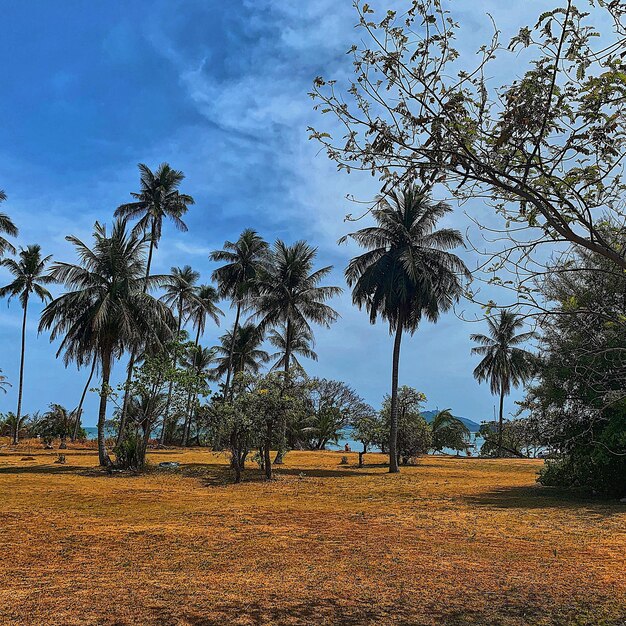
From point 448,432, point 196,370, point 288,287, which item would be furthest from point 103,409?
point 448,432

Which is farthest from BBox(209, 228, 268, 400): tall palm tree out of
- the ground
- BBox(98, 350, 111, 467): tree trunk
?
the ground

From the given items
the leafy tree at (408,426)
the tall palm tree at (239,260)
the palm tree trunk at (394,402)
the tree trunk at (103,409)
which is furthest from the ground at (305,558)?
the tall palm tree at (239,260)

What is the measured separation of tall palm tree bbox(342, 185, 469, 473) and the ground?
10.9 metres

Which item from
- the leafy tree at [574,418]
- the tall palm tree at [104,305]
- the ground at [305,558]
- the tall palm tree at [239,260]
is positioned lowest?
the ground at [305,558]

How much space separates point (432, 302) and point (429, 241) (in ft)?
8.99

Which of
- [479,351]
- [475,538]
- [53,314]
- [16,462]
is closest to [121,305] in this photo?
[53,314]

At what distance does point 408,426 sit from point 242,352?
22.3 metres

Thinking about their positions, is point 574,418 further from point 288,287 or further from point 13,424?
point 13,424

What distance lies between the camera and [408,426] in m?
29.3

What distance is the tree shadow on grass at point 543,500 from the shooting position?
13.7 m

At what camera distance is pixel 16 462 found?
945 inches

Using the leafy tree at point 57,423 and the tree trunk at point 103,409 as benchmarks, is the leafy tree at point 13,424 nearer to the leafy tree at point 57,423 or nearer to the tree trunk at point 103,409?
the leafy tree at point 57,423

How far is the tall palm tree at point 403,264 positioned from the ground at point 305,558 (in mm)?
10869

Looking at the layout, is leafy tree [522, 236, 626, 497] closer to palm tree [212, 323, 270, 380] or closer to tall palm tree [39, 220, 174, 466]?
tall palm tree [39, 220, 174, 466]
